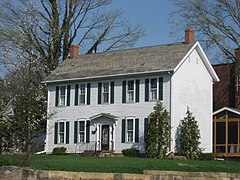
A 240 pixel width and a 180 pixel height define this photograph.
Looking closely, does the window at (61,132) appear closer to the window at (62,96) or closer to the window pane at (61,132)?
the window pane at (61,132)

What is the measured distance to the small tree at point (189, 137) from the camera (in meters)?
35.9

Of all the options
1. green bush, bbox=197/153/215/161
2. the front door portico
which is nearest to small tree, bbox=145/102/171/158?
green bush, bbox=197/153/215/161

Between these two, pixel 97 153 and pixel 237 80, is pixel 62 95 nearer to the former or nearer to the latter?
pixel 97 153

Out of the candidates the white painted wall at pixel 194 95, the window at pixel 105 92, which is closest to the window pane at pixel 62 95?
the window at pixel 105 92

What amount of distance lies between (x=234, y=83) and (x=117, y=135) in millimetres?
13559

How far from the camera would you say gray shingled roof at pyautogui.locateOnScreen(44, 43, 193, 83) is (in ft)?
125

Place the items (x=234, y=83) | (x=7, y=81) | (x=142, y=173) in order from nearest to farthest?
(x=142, y=173) < (x=7, y=81) < (x=234, y=83)

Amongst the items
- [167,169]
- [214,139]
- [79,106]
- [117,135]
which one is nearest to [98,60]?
[79,106]

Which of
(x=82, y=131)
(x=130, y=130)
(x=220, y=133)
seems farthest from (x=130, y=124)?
(x=220, y=133)

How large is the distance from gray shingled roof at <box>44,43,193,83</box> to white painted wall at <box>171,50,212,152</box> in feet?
2.92

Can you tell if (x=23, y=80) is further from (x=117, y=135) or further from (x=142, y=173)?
(x=142, y=173)

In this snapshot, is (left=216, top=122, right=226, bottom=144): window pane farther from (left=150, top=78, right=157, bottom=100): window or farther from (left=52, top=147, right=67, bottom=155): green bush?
(left=52, top=147, right=67, bottom=155): green bush

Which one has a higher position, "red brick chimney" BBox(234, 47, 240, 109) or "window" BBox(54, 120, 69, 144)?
"red brick chimney" BBox(234, 47, 240, 109)

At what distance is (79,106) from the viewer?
41.2 m
